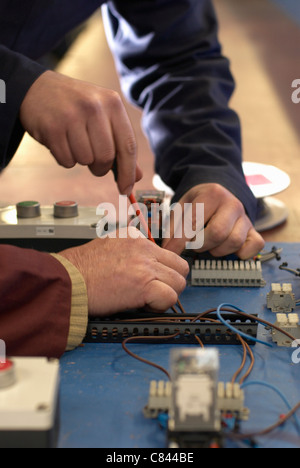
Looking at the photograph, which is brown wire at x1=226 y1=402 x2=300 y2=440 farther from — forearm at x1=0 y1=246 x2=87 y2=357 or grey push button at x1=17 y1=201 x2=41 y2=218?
grey push button at x1=17 y1=201 x2=41 y2=218

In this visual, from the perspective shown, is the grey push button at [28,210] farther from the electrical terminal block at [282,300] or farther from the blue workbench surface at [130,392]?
the electrical terminal block at [282,300]

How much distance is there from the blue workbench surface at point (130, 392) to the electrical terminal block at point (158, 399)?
2 cm

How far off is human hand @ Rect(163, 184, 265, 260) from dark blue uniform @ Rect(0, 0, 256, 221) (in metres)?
0.06

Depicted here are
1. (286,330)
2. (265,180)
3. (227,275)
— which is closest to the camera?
(286,330)

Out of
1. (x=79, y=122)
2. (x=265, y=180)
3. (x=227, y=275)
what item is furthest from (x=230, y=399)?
(x=265, y=180)

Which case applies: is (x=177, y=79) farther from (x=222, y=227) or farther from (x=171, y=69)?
(x=222, y=227)

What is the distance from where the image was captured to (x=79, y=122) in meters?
1.10

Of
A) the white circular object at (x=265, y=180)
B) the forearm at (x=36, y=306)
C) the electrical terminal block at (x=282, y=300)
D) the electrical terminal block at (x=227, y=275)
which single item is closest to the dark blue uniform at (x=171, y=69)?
the white circular object at (x=265, y=180)

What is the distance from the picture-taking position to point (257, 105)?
287 cm

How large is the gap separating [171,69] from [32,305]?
109 centimetres
